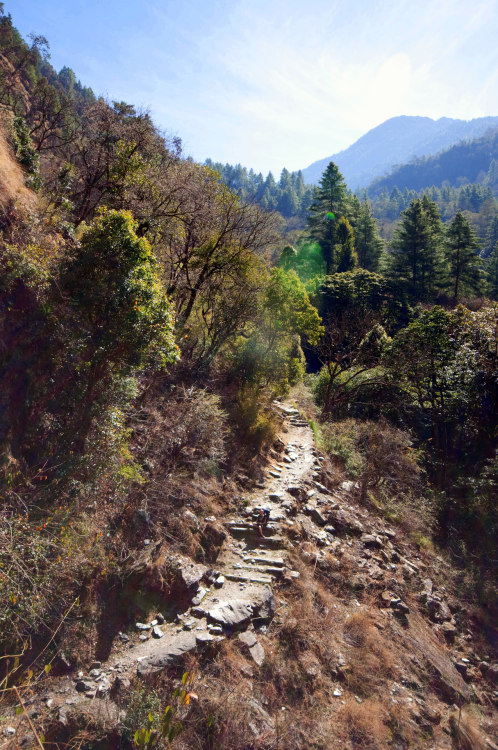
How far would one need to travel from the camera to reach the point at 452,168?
Answer: 570ft

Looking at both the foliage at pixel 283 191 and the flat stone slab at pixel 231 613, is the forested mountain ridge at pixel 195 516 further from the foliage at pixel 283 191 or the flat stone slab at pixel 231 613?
the foliage at pixel 283 191

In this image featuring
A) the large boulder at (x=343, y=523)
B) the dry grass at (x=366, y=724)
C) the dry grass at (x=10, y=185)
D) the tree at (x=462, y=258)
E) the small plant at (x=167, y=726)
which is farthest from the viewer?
the tree at (x=462, y=258)

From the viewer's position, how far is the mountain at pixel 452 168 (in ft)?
554

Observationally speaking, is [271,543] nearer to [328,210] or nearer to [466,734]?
[466,734]

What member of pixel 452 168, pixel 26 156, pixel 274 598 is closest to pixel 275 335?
pixel 274 598

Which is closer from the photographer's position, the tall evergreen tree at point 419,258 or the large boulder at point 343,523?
the large boulder at point 343,523

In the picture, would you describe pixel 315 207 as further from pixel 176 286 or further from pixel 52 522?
pixel 52 522

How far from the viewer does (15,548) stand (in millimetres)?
5172

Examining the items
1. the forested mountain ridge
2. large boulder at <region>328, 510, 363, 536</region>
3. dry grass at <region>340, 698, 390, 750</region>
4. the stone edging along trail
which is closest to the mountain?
the forested mountain ridge

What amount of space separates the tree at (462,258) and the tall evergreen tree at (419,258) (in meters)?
1.17

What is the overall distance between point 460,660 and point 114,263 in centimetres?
1047

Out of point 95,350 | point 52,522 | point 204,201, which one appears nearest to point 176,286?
point 204,201

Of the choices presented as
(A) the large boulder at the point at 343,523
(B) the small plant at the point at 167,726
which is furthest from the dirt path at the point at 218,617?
(A) the large boulder at the point at 343,523

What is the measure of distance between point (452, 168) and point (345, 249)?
182m
